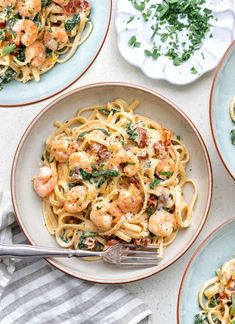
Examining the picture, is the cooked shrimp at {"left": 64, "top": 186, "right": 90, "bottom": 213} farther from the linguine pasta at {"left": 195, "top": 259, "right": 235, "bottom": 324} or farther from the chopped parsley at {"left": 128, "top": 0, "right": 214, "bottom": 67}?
the chopped parsley at {"left": 128, "top": 0, "right": 214, "bottom": 67}

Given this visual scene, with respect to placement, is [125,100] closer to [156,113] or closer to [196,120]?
[156,113]

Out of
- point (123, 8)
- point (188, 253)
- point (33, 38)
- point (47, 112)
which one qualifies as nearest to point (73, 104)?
point (47, 112)

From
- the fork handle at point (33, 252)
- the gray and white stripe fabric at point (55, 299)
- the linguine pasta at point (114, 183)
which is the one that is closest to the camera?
the fork handle at point (33, 252)

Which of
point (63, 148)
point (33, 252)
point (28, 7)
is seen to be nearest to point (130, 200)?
point (63, 148)

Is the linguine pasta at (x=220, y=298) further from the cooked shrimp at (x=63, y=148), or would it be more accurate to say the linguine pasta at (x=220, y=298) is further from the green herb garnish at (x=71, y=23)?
the green herb garnish at (x=71, y=23)

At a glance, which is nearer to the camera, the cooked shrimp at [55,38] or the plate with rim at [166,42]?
the cooked shrimp at [55,38]

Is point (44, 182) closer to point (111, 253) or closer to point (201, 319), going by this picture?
point (111, 253)

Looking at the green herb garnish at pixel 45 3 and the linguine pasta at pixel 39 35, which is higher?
the green herb garnish at pixel 45 3

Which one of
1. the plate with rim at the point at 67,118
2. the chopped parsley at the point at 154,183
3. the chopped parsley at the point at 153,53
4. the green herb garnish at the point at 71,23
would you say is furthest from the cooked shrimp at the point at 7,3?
the chopped parsley at the point at 154,183
